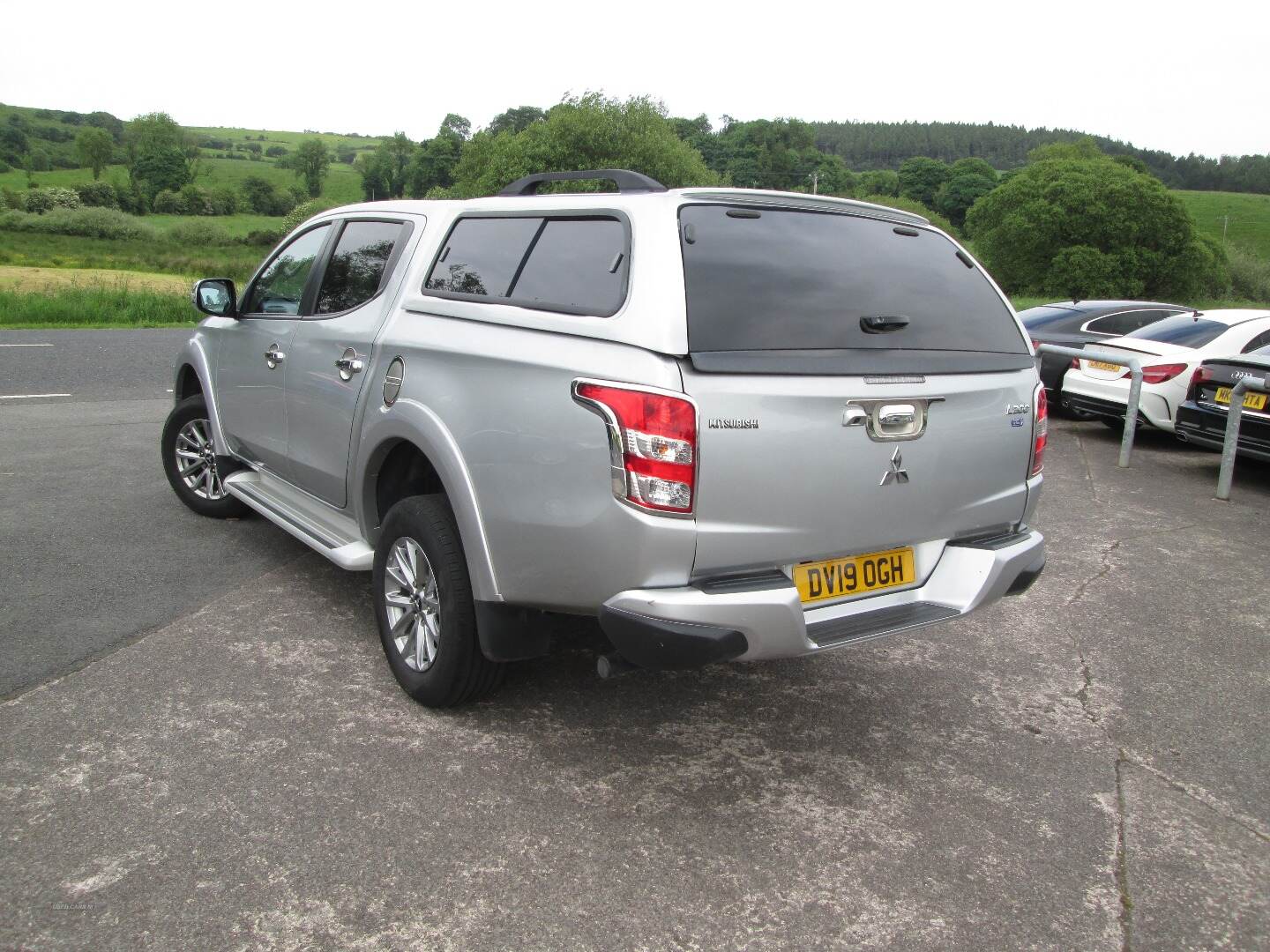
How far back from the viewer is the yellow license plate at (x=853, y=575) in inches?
126

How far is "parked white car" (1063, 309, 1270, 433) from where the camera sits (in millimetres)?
9914

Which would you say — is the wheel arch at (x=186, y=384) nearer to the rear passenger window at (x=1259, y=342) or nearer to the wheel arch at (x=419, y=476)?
the wheel arch at (x=419, y=476)

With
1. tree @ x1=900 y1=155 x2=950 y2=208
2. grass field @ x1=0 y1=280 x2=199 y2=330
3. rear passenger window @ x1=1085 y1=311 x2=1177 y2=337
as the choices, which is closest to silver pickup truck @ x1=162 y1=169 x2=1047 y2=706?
rear passenger window @ x1=1085 y1=311 x2=1177 y2=337

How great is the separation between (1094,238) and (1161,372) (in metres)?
66.1

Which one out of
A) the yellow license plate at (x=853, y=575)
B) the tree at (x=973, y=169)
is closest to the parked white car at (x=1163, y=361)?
the yellow license plate at (x=853, y=575)

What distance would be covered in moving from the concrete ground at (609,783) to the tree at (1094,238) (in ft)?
215

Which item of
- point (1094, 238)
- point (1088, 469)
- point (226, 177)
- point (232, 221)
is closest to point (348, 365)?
point (1088, 469)

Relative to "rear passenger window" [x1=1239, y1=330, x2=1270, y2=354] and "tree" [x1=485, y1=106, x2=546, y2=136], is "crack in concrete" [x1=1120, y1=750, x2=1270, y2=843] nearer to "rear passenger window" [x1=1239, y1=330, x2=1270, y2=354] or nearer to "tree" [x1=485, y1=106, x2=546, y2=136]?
"rear passenger window" [x1=1239, y1=330, x2=1270, y2=354]

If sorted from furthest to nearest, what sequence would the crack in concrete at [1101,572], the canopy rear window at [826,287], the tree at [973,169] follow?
the tree at [973,169] < the crack in concrete at [1101,572] < the canopy rear window at [826,287]

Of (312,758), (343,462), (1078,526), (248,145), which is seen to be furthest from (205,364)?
(248,145)

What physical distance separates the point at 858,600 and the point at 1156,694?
1.74m

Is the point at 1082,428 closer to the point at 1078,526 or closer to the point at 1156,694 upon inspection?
the point at 1078,526

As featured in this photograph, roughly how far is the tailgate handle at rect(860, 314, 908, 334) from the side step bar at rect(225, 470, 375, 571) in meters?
2.07

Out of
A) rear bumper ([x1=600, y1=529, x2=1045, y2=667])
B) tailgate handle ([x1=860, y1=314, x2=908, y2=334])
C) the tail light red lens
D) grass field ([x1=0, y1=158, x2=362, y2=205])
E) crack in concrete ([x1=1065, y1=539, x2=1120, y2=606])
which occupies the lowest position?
crack in concrete ([x1=1065, y1=539, x2=1120, y2=606])
